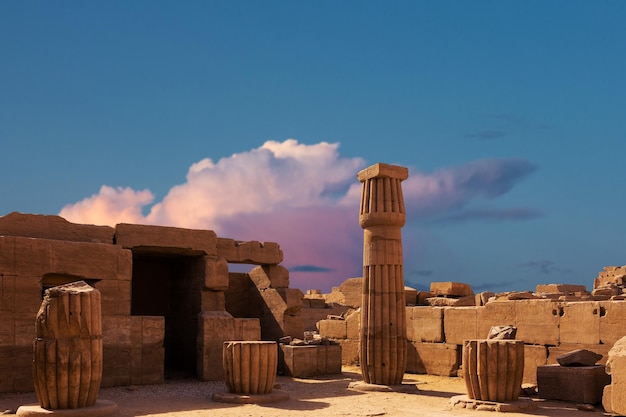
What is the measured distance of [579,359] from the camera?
10.3 metres

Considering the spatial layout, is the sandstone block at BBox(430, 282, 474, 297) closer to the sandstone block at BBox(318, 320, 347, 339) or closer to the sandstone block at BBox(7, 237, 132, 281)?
the sandstone block at BBox(318, 320, 347, 339)

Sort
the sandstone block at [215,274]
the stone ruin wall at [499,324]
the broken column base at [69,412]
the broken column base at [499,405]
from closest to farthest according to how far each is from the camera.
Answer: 1. the broken column base at [69,412]
2. the broken column base at [499,405]
3. the stone ruin wall at [499,324]
4. the sandstone block at [215,274]

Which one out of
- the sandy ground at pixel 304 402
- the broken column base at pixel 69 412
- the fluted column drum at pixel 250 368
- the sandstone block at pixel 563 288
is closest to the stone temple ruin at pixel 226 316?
the fluted column drum at pixel 250 368

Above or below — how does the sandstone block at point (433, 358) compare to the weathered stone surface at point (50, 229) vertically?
below

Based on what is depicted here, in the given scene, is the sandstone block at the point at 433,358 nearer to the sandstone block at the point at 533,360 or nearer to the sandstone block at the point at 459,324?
the sandstone block at the point at 459,324

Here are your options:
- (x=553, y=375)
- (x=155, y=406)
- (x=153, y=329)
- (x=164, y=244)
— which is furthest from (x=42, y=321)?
(x=553, y=375)

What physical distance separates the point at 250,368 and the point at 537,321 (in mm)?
5433

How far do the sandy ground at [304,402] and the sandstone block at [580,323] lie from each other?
64.8 inches

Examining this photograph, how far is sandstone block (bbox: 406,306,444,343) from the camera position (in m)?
14.1

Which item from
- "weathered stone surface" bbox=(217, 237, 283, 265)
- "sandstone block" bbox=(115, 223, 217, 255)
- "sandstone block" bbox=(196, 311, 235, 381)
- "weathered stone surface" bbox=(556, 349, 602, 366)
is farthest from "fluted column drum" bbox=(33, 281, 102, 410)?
"weathered stone surface" bbox=(556, 349, 602, 366)

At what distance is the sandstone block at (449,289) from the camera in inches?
695

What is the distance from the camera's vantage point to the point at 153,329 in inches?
482

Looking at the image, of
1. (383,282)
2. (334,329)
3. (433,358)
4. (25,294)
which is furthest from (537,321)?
(25,294)

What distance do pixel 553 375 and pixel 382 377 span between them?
2.82m
